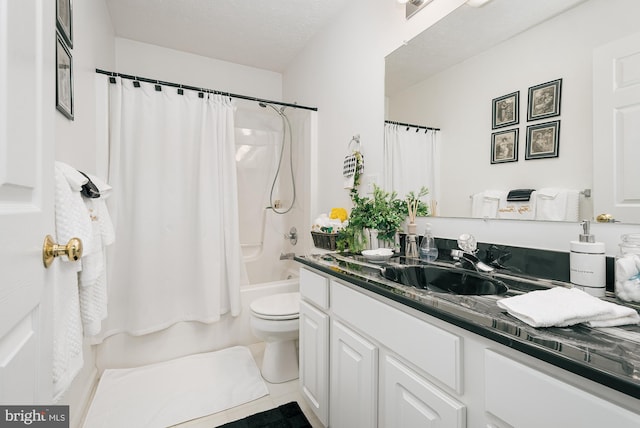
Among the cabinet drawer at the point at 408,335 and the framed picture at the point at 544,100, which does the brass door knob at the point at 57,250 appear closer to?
the cabinet drawer at the point at 408,335

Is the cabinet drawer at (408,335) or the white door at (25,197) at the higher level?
the white door at (25,197)

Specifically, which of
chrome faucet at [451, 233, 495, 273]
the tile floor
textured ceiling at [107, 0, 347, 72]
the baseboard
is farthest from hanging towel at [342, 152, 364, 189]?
the baseboard

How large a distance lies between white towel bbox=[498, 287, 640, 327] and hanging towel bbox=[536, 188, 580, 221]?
44 cm

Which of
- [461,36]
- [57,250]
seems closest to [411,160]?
[461,36]

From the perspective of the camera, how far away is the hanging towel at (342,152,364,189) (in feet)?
6.38

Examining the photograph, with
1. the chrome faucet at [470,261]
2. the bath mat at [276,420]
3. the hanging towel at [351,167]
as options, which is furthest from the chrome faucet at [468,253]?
the bath mat at [276,420]

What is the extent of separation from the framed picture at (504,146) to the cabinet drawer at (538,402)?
843mm

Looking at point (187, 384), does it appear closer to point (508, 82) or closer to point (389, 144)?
point (389, 144)

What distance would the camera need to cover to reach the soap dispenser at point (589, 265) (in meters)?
0.84

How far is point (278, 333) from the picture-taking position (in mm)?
1795

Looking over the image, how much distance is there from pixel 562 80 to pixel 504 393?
1031 millimetres

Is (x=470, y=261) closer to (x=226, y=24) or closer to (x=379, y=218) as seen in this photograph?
(x=379, y=218)

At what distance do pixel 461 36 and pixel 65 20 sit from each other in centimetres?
176

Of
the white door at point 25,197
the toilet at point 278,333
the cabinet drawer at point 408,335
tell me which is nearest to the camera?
the white door at point 25,197
